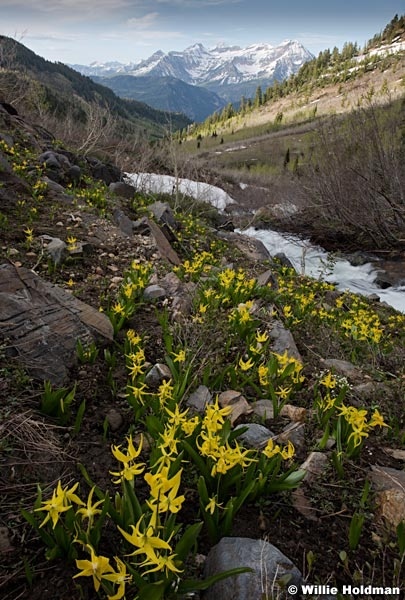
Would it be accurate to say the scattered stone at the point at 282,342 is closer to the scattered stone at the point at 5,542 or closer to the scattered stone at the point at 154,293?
the scattered stone at the point at 154,293

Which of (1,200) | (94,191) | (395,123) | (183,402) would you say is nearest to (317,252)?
(395,123)

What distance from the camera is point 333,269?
11453mm

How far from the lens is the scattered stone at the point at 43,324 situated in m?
2.43

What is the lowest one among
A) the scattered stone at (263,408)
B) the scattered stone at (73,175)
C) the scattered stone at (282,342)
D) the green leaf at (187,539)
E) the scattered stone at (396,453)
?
the scattered stone at (396,453)

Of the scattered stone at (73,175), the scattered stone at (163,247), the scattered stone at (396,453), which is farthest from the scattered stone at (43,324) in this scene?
the scattered stone at (73,175)

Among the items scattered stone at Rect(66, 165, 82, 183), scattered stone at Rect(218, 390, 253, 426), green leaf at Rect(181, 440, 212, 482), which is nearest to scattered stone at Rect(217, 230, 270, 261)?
scattered stone at Rect(66, 165, 82, 183)

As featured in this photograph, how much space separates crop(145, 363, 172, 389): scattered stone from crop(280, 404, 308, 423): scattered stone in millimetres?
783

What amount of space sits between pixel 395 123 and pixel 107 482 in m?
12.4

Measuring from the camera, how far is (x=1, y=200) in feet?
18.3

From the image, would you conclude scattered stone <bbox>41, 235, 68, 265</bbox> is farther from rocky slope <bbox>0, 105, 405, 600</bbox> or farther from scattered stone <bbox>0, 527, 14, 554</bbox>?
scattered stone <bbox>0, 527, 14, 554</bbox>

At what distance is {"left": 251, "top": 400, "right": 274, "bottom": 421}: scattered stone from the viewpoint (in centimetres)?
252

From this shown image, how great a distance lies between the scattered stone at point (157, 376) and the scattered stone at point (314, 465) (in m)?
1.03

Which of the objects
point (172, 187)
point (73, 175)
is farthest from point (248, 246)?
point (172, 187)

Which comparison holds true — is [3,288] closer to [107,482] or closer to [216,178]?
[107,482]
